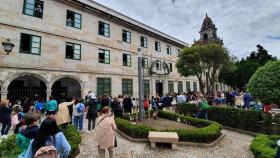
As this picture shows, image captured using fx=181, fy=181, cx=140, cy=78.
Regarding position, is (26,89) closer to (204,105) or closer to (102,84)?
(102,84)

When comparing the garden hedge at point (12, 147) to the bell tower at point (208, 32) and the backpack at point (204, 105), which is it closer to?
the backpack at point (204, 105)

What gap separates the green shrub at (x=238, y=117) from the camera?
1094 cm

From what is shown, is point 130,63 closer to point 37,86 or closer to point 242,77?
point 37,86

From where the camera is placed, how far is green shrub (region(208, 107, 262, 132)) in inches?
431

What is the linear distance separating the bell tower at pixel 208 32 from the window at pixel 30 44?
4010 centimetres

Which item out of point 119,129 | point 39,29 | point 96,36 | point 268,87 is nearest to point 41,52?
point 39,29

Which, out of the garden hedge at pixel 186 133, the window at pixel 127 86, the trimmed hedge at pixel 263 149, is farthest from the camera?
the window at pixel 127 86

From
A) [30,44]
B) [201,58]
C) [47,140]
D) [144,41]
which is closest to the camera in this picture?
[47,140]

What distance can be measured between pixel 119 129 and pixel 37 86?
10.7 meters

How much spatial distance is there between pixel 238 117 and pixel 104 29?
15283mm

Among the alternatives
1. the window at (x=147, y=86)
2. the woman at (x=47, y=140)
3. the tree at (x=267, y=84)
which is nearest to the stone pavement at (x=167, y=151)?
the tree at (x=267, y=84)

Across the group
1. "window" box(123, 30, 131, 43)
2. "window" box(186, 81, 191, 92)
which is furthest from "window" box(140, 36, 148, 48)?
"window" box(186, 81, 191, 92)

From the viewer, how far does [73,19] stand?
17.2 metres

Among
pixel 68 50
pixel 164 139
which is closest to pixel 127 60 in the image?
pixel 68 50
